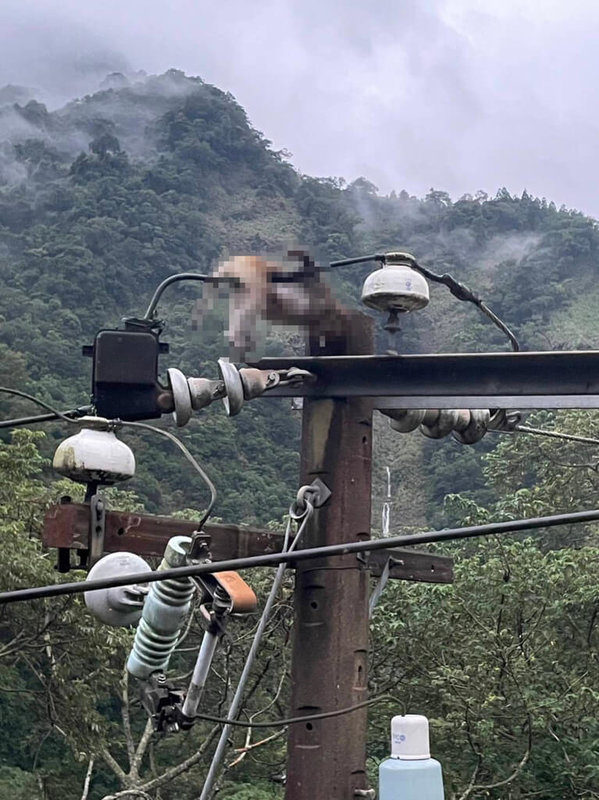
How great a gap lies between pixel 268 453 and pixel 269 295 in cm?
2121

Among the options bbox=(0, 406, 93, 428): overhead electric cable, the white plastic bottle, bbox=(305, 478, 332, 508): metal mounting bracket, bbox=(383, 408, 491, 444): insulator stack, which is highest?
bbox=(383, 408, 491, 444): insulator stack

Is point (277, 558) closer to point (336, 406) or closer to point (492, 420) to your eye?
point (336, 406)

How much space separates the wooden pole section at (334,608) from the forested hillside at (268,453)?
0.30m

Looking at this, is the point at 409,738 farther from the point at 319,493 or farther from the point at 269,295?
the point at 269,295

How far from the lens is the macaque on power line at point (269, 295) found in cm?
342

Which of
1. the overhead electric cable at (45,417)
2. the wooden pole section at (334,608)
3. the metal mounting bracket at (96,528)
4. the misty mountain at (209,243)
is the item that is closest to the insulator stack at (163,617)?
the metal mounting bracket at (96,528)

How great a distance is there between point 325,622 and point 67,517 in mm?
857

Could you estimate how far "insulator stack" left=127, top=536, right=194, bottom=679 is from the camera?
3252 millimetres

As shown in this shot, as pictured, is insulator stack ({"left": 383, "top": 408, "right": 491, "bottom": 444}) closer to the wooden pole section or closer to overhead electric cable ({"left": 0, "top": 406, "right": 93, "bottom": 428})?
the wooden pole section

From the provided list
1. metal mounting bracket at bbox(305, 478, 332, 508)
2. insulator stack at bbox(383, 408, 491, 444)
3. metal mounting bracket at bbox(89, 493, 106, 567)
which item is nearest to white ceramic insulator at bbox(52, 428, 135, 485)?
metal mounting bracket at bbox(89, 493, 106, 567)

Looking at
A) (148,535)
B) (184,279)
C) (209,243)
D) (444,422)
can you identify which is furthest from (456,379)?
(209,243)

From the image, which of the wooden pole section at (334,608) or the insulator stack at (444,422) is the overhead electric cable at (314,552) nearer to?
the wooden pole section at (334,608)

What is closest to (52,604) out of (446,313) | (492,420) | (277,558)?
(492,420)

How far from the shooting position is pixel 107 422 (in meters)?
3.33
